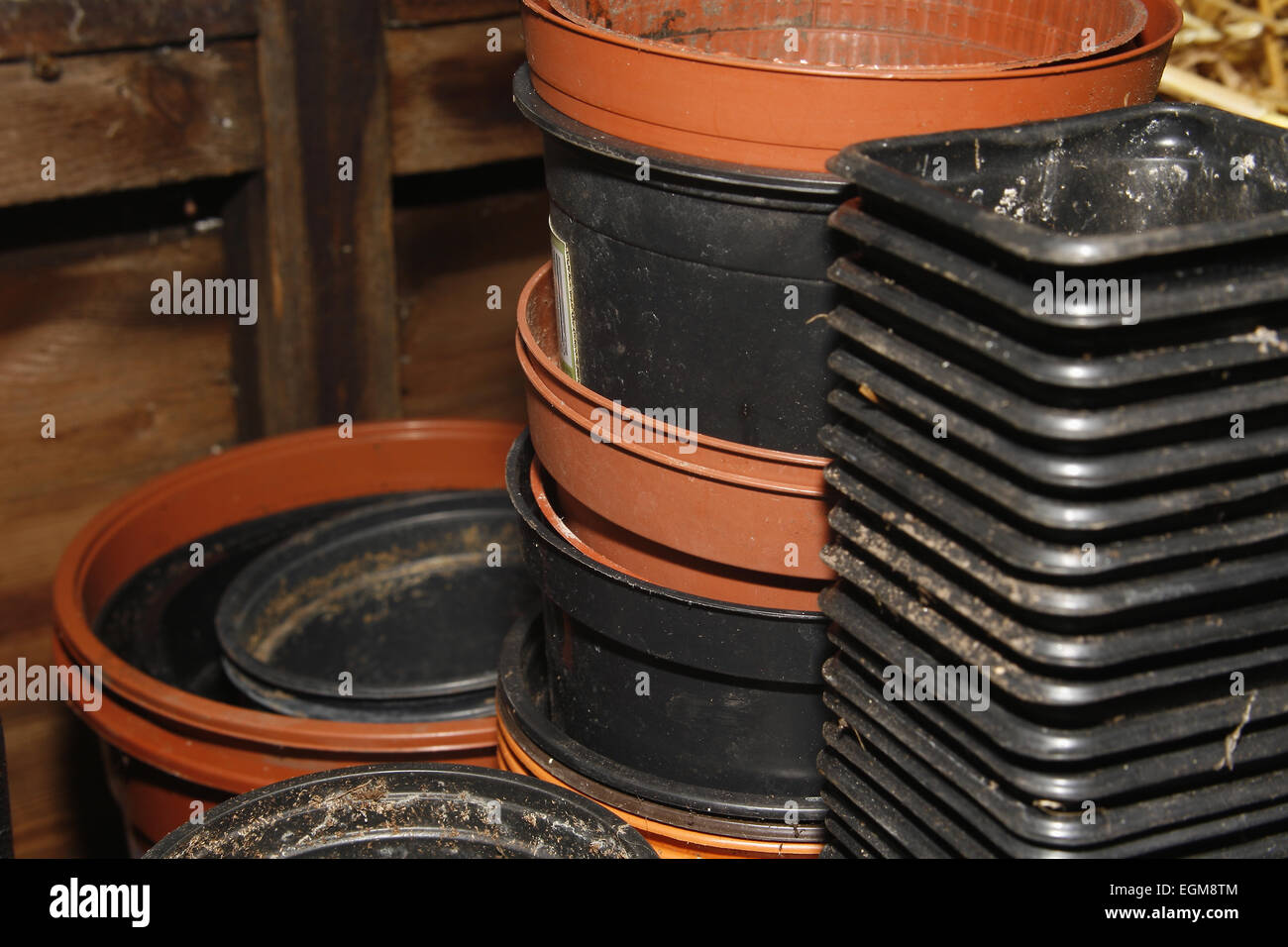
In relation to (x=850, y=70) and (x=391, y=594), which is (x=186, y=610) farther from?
(x=850, y=70)

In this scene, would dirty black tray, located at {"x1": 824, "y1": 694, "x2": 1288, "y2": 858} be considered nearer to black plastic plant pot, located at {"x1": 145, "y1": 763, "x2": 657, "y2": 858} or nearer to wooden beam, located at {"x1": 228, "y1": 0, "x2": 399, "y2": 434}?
black plastic plant pot, located at {"x1": 145, "y1": 763, "x2": 657, "y2": 858}

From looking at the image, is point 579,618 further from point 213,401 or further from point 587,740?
point 213,401

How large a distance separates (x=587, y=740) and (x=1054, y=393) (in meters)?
0.73

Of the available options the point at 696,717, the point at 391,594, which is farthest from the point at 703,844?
the point at 391,594

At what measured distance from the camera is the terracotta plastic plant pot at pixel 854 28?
1361mm

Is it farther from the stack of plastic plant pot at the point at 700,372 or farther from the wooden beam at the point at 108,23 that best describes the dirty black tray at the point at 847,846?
the wooden beam at the point at 108,23

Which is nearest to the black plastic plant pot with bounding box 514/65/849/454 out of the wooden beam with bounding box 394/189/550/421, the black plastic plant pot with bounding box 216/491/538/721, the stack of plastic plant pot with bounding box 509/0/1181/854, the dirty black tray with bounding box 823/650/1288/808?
the stack of plastic plant pot with bounding box 509/0/1181/854

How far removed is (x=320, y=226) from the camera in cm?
212

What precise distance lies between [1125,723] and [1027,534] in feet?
0.47

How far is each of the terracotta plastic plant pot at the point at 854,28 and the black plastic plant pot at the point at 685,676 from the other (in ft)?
1.72

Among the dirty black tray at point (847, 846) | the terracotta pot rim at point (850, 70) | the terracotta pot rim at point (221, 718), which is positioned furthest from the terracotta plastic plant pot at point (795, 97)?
the terracotta pot rim at point (221, 718)
